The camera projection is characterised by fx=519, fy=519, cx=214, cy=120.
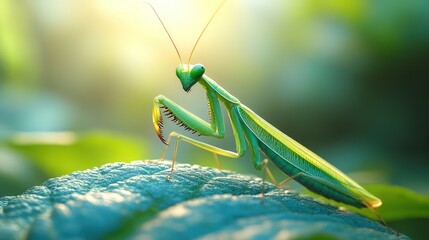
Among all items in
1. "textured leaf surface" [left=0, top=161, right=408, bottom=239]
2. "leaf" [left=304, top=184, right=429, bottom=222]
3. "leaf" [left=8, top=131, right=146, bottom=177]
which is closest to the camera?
"textured leaf surface" [left=0, top=161, right=408, bottom=239]

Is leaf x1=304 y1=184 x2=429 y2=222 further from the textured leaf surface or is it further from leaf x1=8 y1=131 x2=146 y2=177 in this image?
leaf x1=8 y1=131 x2=146 y2=177

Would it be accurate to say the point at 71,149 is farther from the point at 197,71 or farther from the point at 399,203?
the point at 399,203

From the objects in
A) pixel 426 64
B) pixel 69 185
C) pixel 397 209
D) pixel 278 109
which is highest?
pixel 426 64

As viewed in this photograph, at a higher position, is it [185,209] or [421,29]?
[421,29]

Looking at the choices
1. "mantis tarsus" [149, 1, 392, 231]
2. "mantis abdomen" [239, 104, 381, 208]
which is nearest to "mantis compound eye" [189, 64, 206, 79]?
"mantis tarsus" [149, 1, 392, 231]

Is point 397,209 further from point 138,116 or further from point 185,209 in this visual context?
point 138,116

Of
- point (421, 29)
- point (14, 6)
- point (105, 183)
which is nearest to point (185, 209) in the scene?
point (105, 183)

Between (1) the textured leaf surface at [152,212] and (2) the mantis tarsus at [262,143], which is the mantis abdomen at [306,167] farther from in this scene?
(1) the textured leaf surface at [152,212]
